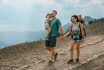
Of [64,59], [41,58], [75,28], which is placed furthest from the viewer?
[41,58]

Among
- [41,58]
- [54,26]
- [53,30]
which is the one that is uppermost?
[54,26]

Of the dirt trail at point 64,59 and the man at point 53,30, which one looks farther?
the man at point 53,30

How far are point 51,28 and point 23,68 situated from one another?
84.5 inches

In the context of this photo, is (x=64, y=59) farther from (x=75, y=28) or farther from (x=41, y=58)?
(x=75, y=28)

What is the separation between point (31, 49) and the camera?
24.4m

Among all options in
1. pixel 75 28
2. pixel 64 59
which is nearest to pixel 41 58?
pixel 64 59

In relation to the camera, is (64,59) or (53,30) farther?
(64,59)

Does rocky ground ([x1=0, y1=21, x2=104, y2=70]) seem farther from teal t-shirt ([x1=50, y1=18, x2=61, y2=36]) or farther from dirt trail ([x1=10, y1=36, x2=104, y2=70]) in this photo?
teal t-shirt ([x1=50, y1=18, x2=61, y2=36])

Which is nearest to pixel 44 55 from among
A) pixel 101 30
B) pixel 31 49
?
pixel 31 49

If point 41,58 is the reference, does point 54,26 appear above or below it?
above

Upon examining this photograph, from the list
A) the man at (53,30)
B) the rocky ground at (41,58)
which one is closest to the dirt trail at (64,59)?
the rocky ground at (41,58)

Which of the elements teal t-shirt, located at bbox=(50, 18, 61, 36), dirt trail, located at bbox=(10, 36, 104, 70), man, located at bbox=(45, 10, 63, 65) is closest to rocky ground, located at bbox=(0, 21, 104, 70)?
dirt trail, located at bbox=(10, 36, 104, 70)

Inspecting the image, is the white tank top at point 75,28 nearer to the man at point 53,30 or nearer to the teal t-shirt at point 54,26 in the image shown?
the man at point 53,30

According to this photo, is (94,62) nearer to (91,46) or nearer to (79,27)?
(79,27)
